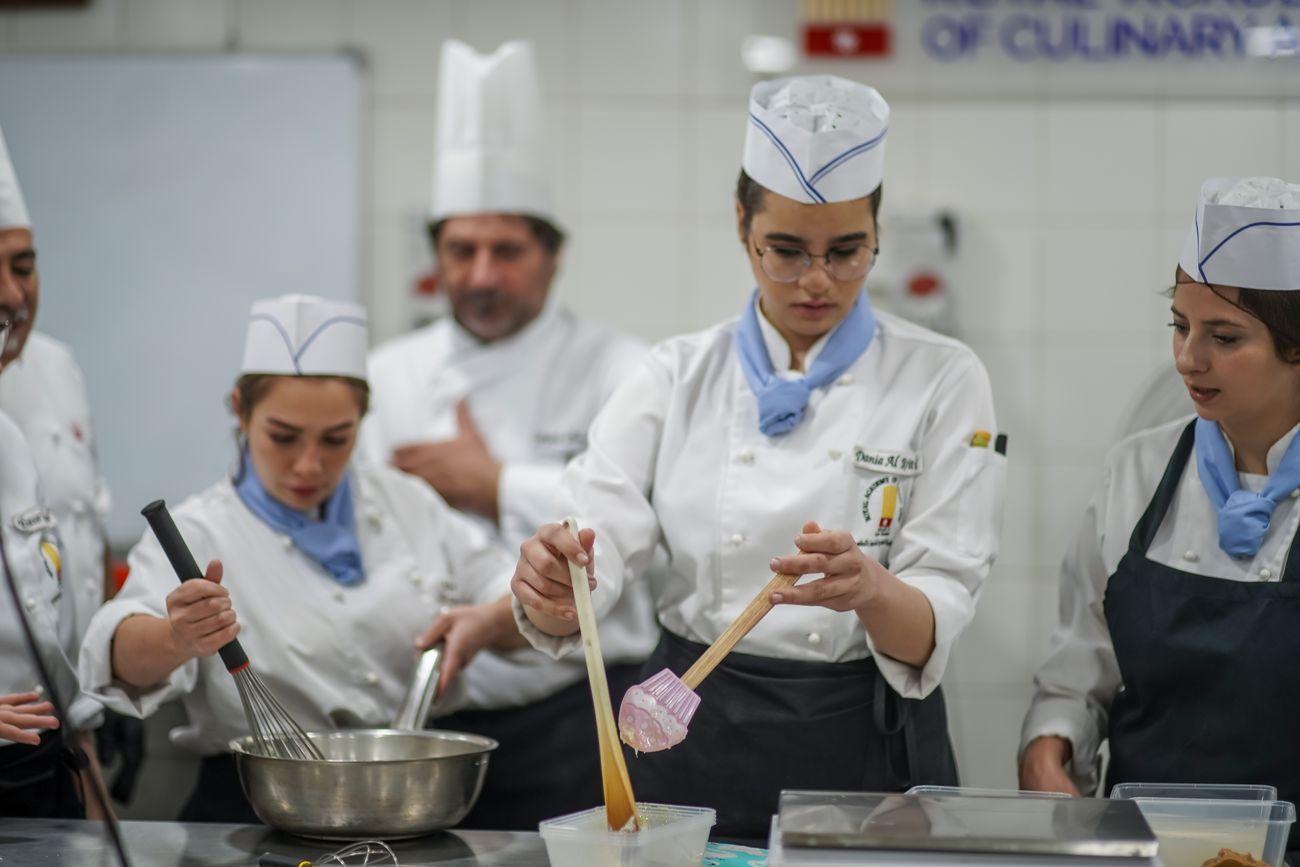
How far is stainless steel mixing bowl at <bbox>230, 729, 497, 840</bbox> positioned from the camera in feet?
5.03

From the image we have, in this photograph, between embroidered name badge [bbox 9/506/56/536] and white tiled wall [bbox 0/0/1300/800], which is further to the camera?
white tiled wall [bbox 0/0/1300/800]

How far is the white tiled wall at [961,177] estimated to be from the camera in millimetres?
3416

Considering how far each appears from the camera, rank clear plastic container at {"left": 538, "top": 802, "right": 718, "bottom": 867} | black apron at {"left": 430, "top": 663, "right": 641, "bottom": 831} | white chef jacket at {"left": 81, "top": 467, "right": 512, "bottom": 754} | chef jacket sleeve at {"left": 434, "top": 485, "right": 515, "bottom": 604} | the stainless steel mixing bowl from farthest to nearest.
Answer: black apron at {"left": 430, "top": 663, "right": 641, "bottom": 831} < chef jacket sleeve at {"left": 434, "top": 485, "right": 515, "bottom": 604} < white chef jacket at {"left": 81, "top": 467, "right": 512, "bottom": 754} < the stainless steel mixing bowl < clear plastic container at {"left": 538, "top": 802, "right": 718, "bottom": 867}

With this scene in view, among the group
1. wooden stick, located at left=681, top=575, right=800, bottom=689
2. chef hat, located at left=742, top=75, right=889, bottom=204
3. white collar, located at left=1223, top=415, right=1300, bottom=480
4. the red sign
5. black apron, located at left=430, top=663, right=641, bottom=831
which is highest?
the red sign

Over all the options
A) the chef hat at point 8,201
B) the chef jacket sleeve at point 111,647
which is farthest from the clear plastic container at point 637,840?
the chef hat at point 8,201

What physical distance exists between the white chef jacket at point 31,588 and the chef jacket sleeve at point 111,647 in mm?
83

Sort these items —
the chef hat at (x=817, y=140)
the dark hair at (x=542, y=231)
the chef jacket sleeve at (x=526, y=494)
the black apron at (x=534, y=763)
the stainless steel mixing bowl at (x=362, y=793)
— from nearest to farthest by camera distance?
the stainless steel mixing bowl at (x=362, y=793) → the chef hat at (x=817, y=140) → the black apron at (x=534, y=763) → the chef jacket sleeve at (x=526, y=494) → the dark hair at (x=542, y=231)

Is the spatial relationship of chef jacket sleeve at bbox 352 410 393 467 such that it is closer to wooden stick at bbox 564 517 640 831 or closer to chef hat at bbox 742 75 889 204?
chef hat at bbox 742 75 889 204

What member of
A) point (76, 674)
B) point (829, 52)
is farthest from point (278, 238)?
point (76, 674)

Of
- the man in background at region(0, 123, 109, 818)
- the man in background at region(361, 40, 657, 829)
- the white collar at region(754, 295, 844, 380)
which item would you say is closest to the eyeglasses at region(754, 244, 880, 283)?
the white collar at region(754, 295, 844, 380)

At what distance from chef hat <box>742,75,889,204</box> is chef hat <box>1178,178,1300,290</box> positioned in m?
0.40

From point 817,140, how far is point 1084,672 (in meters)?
0.80

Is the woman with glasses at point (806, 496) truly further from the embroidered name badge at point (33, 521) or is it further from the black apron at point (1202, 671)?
the embroidered name badge at point (33, 521)

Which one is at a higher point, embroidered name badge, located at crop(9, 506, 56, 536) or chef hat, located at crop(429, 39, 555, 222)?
chef hat, located at crop(429, 39, 555, 222)
